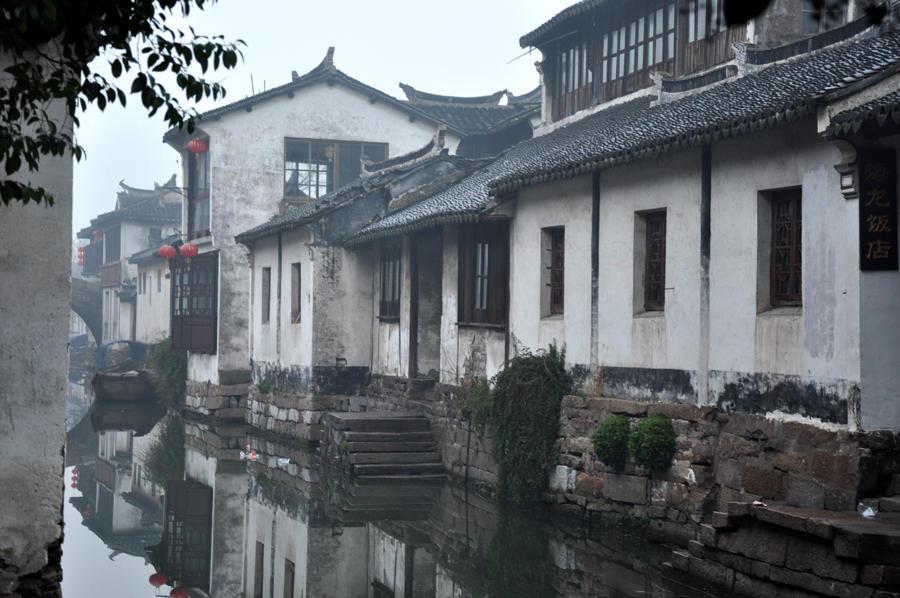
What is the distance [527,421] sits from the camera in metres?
13.1

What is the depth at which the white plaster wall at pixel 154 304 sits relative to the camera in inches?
1484

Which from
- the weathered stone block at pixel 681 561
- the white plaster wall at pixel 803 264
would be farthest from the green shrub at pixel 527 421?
the weathered stone block at pixel 681 561

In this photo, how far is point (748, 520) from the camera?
8.26 m

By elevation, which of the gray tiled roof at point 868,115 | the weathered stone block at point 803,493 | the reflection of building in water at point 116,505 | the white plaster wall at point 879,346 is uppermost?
the gray tiled roof at point 868,115

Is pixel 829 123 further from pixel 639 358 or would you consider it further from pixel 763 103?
pixel 639 358

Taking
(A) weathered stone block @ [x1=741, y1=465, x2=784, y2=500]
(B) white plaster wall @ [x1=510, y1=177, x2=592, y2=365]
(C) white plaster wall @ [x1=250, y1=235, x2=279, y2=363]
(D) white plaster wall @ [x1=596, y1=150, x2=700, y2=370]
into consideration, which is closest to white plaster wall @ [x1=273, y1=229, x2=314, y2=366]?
(C) white plaster wall @ [x1=250, y1=235, x2=279, y2=363]

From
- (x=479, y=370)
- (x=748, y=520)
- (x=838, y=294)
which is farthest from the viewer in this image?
(x=479, y=370)

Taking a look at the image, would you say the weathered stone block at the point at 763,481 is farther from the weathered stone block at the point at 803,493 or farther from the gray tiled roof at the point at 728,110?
the gray tiled roof at the point at 728,110

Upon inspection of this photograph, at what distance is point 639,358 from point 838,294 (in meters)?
3.11

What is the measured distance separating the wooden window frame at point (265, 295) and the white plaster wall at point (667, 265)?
39.9ft

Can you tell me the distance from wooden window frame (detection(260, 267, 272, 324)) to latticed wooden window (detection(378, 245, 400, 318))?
4576 millimetres

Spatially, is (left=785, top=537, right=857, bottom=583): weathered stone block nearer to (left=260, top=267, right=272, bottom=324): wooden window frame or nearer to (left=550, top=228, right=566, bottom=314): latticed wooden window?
(left=550, top=228, right=566, bottom=314): latticed wooden window

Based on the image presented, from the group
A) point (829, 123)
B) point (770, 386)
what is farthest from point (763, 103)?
point (770, 386)

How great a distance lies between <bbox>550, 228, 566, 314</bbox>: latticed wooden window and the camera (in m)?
13.6
